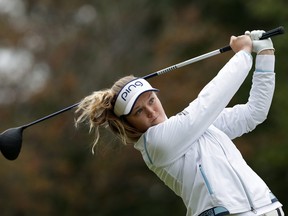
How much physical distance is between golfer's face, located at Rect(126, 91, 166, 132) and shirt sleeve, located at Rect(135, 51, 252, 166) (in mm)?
84

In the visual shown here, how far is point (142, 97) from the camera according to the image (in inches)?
219

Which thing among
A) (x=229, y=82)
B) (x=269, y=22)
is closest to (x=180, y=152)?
(x=229, y=82)

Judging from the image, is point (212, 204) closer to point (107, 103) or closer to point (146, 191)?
point (107, 103)

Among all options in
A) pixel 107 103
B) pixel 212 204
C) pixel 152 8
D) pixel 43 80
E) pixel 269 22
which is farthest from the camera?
pixel 152 8

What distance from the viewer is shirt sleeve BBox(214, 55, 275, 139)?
225 inches

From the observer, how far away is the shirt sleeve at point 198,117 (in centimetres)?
533

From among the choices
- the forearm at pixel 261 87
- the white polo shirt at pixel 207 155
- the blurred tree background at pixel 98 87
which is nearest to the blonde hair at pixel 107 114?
the white polo shirt at pixel 207 155

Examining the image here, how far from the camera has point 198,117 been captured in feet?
17.6

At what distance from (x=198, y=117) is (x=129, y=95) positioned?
45cm

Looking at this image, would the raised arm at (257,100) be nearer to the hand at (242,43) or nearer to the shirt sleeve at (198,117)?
the hand at (242,43)

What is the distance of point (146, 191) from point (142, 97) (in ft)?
49.7

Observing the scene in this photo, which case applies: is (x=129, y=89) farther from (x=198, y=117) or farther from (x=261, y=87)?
(x=261, y=87)

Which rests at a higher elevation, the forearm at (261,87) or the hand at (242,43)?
the hand at (242,43)

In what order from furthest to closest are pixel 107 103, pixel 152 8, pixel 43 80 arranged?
pixel 152 8 → pixel 43 80 → pixel 107 103
